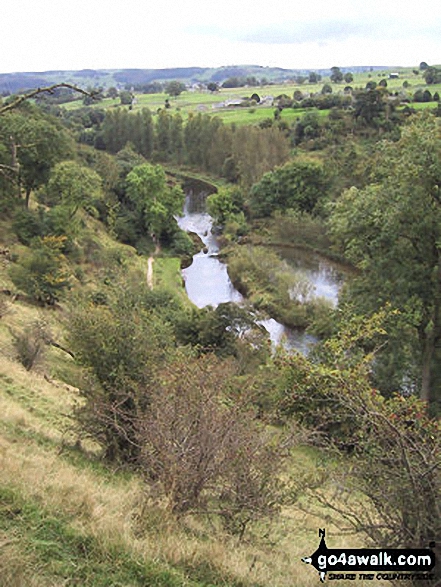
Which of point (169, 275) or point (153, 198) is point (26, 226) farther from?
point (153, 198)

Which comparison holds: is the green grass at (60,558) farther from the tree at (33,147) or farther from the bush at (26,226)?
the bush at (26,226)

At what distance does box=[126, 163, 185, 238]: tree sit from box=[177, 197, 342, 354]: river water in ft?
12.1

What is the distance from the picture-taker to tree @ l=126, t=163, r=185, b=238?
36.7 m

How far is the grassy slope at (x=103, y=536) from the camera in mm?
3955

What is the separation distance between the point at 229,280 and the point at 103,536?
27320mm

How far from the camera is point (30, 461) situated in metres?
6.73

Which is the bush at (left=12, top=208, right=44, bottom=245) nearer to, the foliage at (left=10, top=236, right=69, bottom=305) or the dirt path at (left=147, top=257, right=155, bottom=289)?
the foliage at (left=10, top=236, right=69, bottom=305)

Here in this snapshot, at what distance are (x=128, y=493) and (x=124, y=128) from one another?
216ft

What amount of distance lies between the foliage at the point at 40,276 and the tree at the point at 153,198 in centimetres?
1498

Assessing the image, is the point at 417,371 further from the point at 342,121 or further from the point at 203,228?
the point at 342,121

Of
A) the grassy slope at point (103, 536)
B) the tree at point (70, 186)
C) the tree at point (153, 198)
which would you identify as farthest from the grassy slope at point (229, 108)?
the grassy slope at point (103, 536)

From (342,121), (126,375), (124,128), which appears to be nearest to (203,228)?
(342,121)

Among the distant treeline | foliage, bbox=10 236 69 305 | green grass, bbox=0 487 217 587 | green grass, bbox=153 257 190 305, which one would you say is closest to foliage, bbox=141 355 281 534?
green grass, bbox=0 487 217 587

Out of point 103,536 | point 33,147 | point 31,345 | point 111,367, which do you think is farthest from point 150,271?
point 103,536
